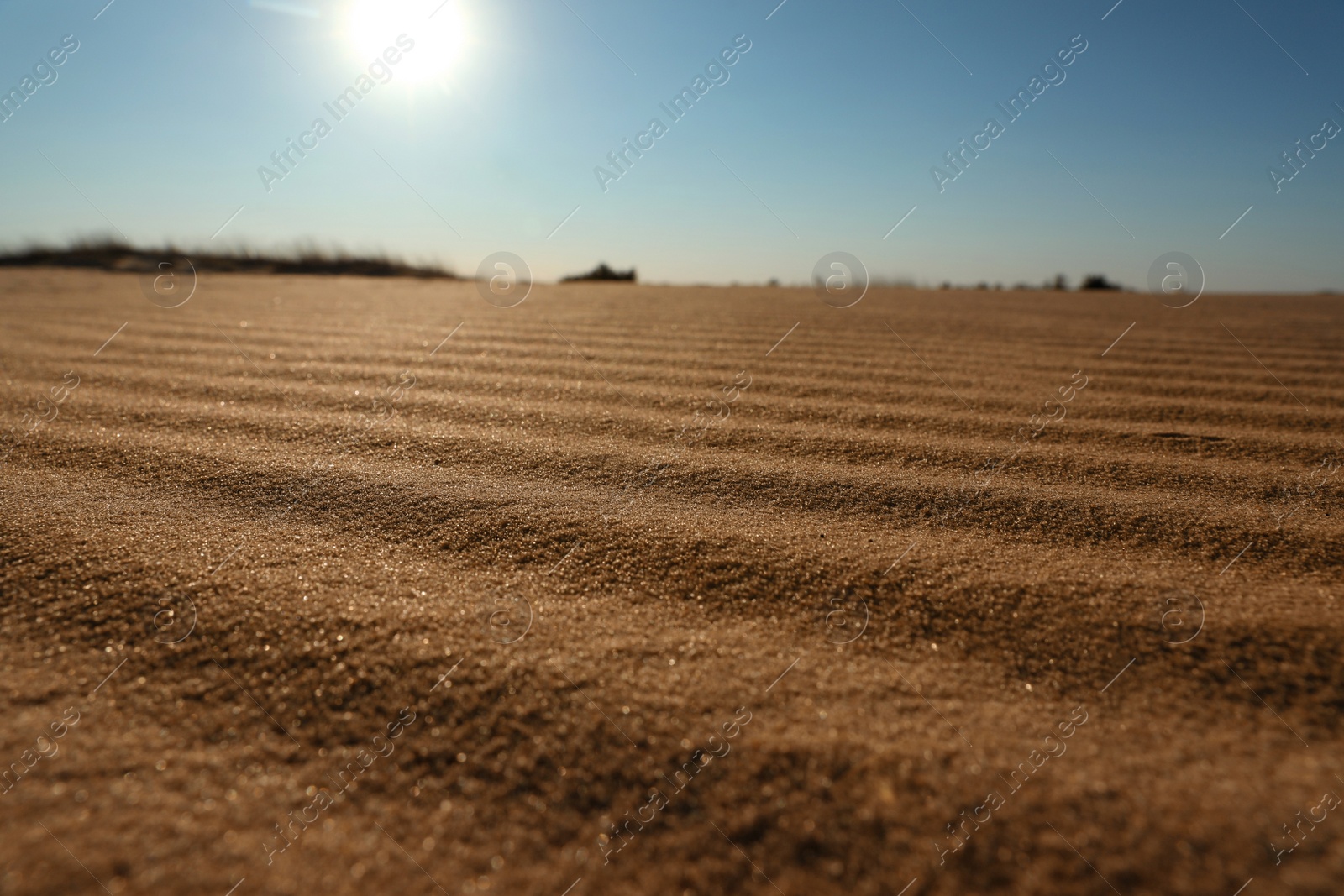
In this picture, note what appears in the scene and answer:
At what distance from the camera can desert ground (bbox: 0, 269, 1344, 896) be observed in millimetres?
667

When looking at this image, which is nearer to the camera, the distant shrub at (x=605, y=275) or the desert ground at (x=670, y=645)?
the desert ground at (x=670, y=645)

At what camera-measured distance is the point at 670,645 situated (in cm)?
97

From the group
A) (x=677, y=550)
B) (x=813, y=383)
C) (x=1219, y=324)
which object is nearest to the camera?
(x=677, y=550)

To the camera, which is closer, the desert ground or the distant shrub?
the desert ground

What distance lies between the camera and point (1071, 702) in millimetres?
861

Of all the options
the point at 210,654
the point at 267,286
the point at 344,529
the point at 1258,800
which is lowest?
the point at 1258,800

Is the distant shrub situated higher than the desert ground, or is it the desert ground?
the distant shrub

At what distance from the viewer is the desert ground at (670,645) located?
2.19 feet

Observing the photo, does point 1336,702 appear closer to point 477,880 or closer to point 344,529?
point 477,880

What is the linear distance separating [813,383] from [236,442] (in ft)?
5.72

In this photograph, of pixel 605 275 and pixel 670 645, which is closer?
pixel 670 645

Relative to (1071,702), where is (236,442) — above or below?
above

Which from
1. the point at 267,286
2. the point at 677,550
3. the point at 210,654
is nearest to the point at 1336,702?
the point at 677,550

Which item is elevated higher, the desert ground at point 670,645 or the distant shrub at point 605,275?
the distant shrub at point 605,275
